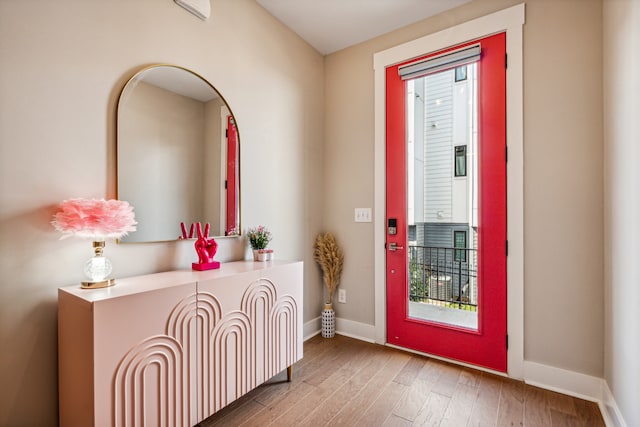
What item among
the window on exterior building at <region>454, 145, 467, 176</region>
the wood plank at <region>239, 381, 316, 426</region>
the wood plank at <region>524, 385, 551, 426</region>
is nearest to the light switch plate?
the window on exterior building at <region>454, 145, 467, 176</region>

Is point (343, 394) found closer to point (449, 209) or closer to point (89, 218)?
point (449, 209)

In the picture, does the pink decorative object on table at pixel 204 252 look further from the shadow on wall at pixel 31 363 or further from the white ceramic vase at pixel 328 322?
the white ceramic vase at pixel 328 322

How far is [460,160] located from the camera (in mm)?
2322

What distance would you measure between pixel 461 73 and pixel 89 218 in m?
2.55

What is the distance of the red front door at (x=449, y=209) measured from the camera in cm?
217

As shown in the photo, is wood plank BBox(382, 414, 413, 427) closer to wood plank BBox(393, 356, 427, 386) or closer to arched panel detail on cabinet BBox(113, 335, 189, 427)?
wood plank BBox(393, 356, 427, 386)

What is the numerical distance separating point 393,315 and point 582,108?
1962 mm

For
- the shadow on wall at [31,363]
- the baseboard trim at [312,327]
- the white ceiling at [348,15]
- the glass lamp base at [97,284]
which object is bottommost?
the baseboard trim at [312,327]

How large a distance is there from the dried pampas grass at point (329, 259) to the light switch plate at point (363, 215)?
1.05 ft

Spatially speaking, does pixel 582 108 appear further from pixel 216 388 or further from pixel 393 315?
pixel 216 388

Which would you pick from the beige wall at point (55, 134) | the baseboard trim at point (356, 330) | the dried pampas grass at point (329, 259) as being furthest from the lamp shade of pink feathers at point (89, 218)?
the baseboard trim at point (356, 330)

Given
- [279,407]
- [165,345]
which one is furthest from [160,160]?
[279,407]

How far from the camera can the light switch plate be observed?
2.74m

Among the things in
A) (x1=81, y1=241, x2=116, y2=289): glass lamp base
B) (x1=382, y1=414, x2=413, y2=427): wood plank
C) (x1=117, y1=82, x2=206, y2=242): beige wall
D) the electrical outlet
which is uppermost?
(x1=117, y1=82, x2=206, y2=242): beige wall
